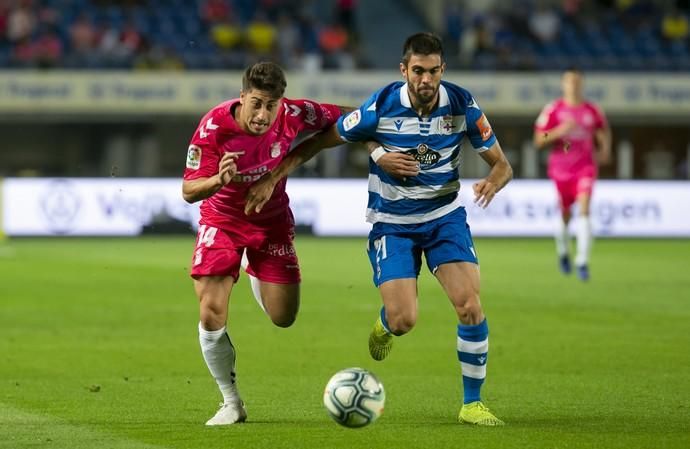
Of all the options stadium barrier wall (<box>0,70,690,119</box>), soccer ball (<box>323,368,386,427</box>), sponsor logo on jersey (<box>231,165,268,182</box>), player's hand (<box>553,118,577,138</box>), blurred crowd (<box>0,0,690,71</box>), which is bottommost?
soccer ball (<box>323,368,386,427</box>)

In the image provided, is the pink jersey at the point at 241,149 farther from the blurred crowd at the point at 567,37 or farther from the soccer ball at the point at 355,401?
the blurred crowd at the point at 567,37

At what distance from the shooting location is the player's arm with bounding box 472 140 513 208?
7465 mm

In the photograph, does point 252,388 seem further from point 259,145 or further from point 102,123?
point 102,123

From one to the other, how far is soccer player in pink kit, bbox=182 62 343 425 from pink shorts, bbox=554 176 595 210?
929 cm

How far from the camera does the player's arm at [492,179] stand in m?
7.46

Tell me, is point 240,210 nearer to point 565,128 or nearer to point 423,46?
point 423,46

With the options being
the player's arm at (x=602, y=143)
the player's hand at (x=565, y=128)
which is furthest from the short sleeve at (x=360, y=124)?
the player's arm at (x=602, y=143)

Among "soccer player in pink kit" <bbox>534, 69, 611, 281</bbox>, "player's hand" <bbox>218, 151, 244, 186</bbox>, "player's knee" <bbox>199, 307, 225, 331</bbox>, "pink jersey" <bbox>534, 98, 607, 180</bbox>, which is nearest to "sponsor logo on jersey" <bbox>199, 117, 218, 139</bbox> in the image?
"player's hand" <bbox>218, 151, 244, 186</bbox>

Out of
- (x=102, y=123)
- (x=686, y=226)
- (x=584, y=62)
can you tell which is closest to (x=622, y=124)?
(x=584, y=62)

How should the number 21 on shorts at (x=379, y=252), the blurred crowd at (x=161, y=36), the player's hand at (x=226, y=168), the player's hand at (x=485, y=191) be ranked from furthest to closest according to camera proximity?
the blurred crowd at (x=161, y=36) < the number 21 on shorts at (x=379, y=252) < the player's hand at (x=485, y=191) < the player's hand at (x=226, y=168)

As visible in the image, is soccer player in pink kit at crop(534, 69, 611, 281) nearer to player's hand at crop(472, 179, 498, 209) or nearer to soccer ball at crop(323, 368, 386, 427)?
player's hand at crop(472, 179, 498, 209)

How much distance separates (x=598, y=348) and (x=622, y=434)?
394 centimetres

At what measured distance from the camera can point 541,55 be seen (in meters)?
31.0

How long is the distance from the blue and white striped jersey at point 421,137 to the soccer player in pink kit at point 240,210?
461mm
